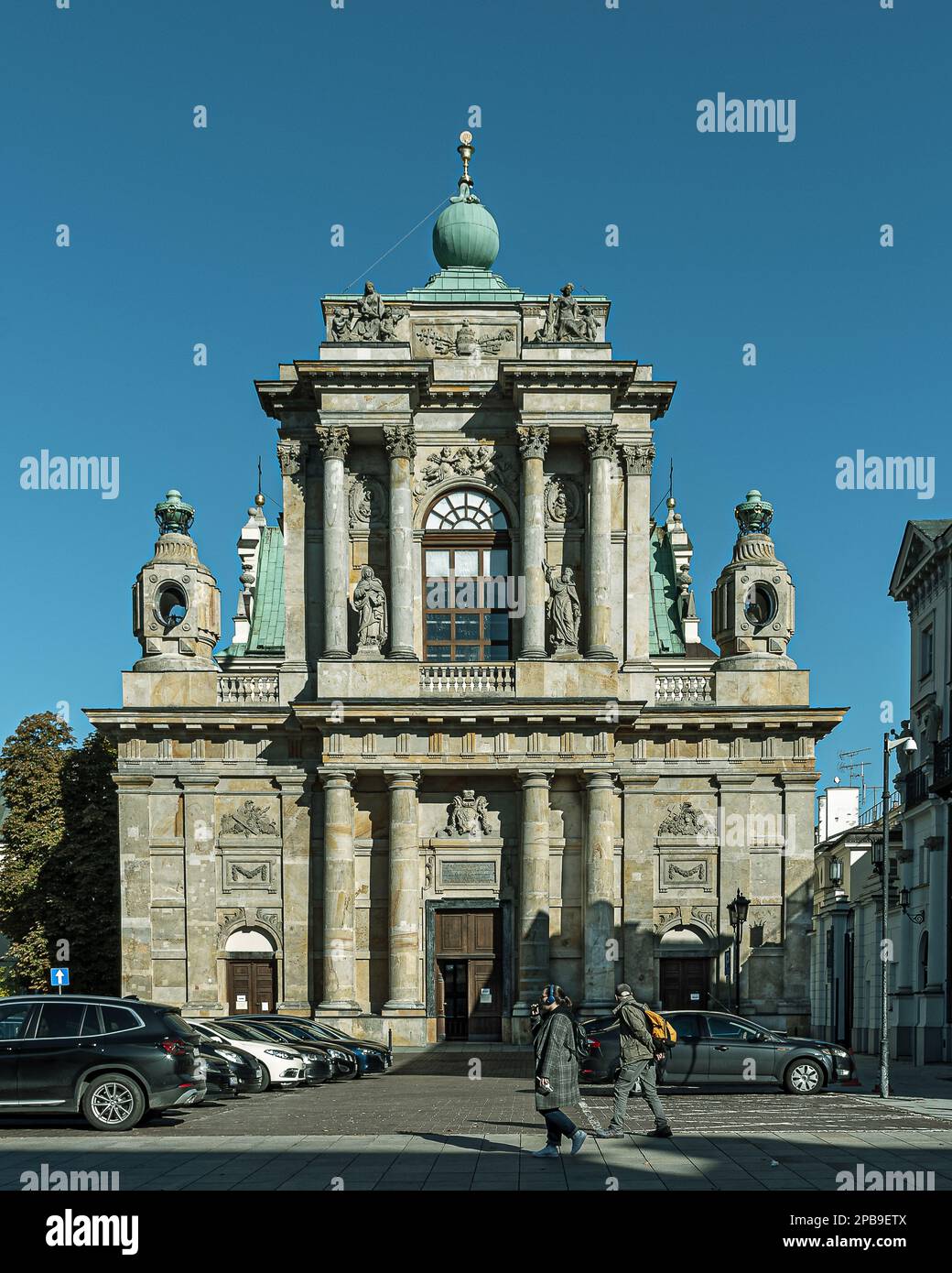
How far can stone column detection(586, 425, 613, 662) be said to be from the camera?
4838cm

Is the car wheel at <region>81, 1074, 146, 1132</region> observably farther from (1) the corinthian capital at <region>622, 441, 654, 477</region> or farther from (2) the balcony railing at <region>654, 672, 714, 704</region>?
(1) the corinthian capital at <region>622, 441, 654, 477</region>

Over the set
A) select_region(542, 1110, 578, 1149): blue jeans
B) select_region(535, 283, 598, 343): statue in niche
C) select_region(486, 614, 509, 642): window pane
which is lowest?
select_region(542, 1110, 578, 1149): blue jeans

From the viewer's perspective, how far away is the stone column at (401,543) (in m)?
48.4

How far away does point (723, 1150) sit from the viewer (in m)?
20.5

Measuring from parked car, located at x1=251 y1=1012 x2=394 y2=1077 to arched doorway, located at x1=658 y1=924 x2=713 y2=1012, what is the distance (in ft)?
32.4

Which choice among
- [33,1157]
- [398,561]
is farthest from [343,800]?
[33,1157]

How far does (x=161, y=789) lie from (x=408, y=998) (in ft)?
31.7

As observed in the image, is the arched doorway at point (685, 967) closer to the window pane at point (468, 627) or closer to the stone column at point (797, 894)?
the stone column at point (797, 894)

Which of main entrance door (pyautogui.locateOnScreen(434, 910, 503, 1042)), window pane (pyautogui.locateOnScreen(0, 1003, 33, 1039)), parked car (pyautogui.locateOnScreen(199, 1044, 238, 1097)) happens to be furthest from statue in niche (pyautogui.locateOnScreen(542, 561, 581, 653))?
window pane (pyautogui.locateOnScreen(0, 1003, 33, 1039))

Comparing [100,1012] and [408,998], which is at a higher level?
[100,1012]

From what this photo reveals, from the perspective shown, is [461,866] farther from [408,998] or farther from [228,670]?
[228,670]

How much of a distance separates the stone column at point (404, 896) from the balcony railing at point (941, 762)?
15.0 m

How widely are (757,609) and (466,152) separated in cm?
1951

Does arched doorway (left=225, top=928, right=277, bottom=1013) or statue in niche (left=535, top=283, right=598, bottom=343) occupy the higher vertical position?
statue in niche (left=535, top=283, right=598, bottom=343)
